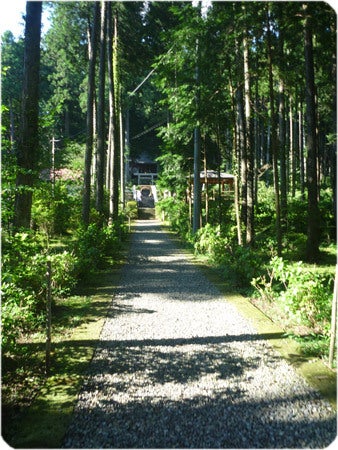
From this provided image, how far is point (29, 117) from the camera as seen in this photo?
18.8 feet

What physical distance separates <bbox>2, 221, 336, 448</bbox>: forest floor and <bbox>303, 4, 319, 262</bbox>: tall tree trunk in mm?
4952

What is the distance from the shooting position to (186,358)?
15.3 ft

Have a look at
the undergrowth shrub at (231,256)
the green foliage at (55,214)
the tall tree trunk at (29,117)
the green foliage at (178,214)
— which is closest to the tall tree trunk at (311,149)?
the undergrowth shrub at (231,256)

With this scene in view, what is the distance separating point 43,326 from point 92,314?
39.6 inches

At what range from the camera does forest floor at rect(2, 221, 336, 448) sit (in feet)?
10.1

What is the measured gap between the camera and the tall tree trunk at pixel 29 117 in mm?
5527

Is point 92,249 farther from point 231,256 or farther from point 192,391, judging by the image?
point 192,391

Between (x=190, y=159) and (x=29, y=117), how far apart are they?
1340 centimetres

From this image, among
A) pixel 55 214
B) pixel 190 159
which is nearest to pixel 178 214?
pixel 190 159

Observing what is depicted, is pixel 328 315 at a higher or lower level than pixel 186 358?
higher

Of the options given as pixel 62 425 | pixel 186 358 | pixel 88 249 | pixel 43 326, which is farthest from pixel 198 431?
pixel 88 249

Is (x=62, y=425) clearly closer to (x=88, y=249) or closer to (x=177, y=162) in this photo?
(x=88, y=249)

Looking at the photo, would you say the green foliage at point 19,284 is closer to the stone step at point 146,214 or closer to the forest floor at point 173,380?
the forest floor at point 173,380

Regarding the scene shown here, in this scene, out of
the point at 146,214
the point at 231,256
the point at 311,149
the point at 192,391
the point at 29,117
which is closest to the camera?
the point at 192,391
